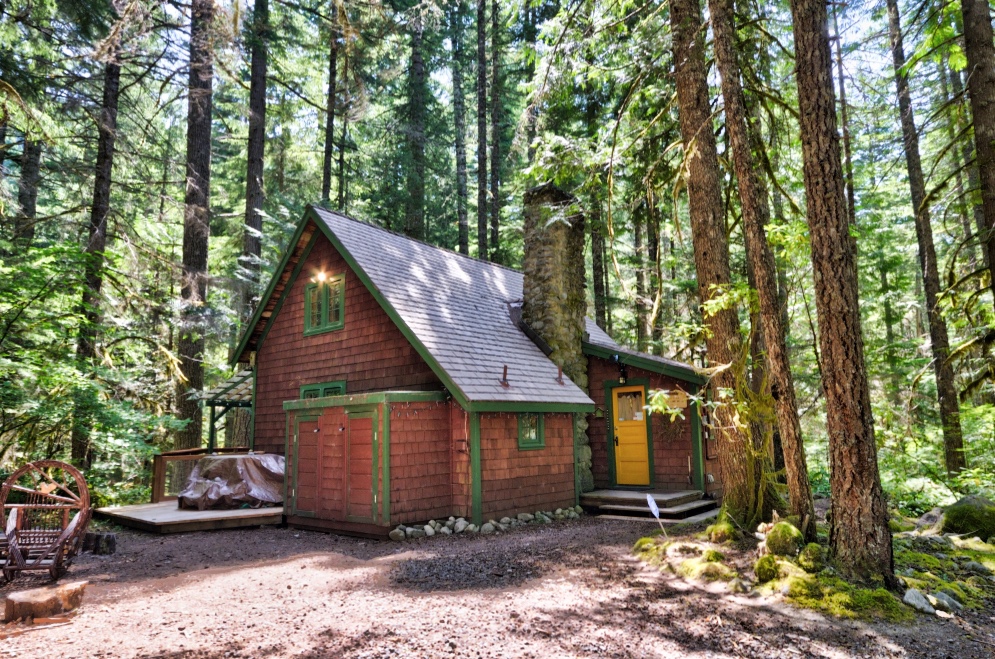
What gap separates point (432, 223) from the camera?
23.5 metres

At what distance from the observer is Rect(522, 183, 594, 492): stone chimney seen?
501 inches

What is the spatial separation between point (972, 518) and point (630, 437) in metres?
5.93

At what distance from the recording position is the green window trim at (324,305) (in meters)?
11.9

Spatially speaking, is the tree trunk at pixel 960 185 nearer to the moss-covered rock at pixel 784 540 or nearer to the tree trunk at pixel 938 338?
the tree trunk at pixel 938 338

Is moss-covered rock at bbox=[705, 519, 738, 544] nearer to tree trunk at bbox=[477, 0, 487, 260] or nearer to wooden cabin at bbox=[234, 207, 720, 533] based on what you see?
wooden cabin at bbox=[234, 207, 720, 533]

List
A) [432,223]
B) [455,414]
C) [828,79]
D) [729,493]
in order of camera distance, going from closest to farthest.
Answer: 1. [828,79]
2. [729,493]
3. [455,414]
4. [432,223]

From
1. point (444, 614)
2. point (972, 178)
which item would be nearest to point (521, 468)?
point (444, 614)

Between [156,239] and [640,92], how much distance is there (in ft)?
50.8

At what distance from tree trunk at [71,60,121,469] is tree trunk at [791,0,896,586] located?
38.9ft

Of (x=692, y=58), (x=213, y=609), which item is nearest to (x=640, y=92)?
(x=692, y=58)

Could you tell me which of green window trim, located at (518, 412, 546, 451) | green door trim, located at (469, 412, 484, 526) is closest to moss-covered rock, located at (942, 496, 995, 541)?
green window trim, located at (518, 412, 546, 451)

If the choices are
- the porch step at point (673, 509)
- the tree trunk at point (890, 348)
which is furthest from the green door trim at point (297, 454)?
the tree trunk at point (890, 348)

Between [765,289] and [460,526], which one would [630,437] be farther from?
[765,289]

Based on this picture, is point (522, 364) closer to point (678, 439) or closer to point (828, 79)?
point (678, 439)
